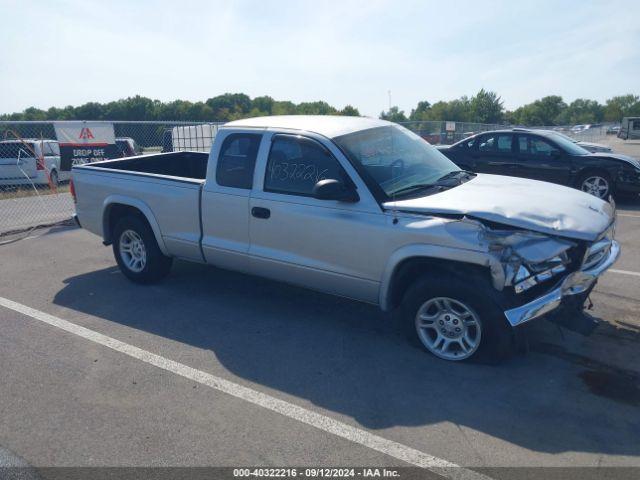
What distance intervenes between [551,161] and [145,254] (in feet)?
27.6

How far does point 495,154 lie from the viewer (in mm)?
Answer: 12102

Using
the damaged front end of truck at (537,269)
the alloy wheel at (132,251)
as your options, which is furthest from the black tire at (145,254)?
the damaged front end of truck at (537,269)

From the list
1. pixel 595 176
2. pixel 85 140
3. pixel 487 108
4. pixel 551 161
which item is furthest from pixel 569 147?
pixel 487 108

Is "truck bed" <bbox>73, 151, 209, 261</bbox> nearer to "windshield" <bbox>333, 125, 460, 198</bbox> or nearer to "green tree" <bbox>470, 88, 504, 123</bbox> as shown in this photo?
"windshield" <bbox>333, 125, 460, 198</bbox>

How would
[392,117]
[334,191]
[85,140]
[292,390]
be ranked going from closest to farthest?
1. [292,390]
2. [334,191]
3. [85,140]
4. [392,117]

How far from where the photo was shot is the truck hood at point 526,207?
4.15m

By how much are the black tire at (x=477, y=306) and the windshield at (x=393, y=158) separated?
2.81 ft

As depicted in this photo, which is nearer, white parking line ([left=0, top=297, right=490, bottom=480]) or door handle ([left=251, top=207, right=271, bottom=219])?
white parking line ([left=0, top=297, right=490, bottom=480])

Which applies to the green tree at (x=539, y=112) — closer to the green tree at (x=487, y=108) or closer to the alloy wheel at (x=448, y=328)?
the green tree at (x=487, y=108)

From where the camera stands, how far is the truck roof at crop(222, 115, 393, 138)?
5.23 metres

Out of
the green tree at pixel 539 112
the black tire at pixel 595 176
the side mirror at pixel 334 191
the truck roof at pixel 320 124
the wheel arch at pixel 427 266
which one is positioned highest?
the green tree at pixel 539 112

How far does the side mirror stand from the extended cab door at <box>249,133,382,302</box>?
2.3 inches

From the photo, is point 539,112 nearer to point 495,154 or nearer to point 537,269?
point 495,154

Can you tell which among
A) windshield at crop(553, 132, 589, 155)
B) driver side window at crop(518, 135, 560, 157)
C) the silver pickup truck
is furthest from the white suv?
windshield at crop(553, 132, 589, 155)
